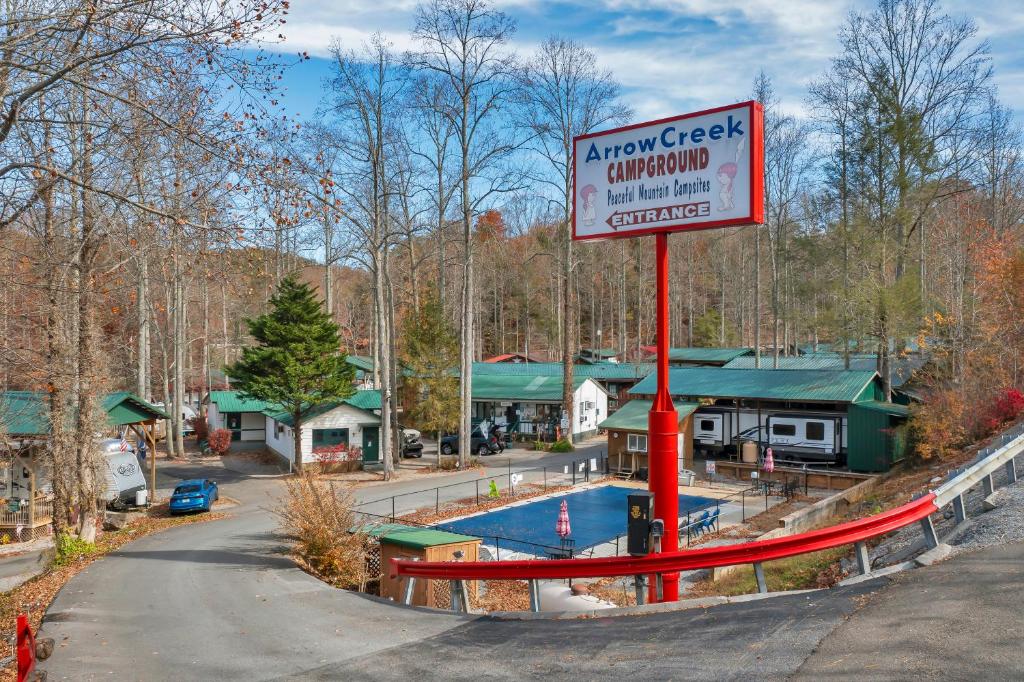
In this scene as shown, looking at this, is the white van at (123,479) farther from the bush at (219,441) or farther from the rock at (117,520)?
the bush at (219,441)

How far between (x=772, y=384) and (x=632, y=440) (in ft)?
24.0

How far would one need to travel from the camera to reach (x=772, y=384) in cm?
3425

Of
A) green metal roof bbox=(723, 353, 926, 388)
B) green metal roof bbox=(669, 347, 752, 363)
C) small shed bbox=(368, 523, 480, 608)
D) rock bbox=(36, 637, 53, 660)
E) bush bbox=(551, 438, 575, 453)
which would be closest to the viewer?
rock bbox=(36, 637, 53, 660)

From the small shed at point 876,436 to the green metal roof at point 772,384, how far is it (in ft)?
2.74

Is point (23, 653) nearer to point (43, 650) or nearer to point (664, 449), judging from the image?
point (43, 650)

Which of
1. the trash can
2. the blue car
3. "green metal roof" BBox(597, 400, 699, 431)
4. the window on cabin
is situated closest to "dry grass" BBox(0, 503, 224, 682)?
the blue car

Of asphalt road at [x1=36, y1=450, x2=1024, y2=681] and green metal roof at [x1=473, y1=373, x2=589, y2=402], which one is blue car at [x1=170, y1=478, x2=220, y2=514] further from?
green metal roof at [x1=473, y1=373, x2=589, y2=402]

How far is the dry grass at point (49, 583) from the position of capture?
11.9m

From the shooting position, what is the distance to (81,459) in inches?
755

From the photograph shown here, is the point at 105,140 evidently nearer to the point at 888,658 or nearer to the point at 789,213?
the point at 888,658

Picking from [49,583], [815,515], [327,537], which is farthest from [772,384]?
[49,583]

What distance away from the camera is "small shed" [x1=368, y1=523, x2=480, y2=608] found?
44.5 feet

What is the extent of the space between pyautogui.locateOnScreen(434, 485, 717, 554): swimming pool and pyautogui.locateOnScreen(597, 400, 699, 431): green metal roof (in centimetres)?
457

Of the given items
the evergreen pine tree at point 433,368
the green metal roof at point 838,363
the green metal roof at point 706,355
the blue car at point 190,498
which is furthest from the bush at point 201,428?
the green metal roof at point 706,355
